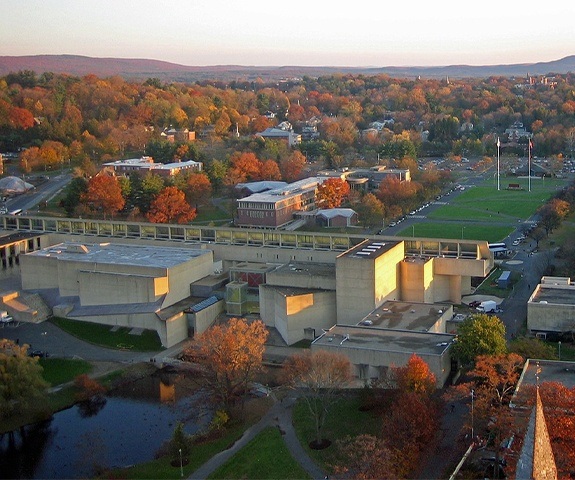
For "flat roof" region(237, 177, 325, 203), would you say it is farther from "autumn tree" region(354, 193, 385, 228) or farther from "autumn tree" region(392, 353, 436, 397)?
"autumn tree" region(392, 353, 436, 397)

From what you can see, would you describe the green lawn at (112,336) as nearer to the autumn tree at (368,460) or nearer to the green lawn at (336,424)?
the green lawn at (336,424)

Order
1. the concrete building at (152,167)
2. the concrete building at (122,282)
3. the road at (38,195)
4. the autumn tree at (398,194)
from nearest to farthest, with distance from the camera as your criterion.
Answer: the concrete building at (122,282)
the road at (38,195)
the autumn tree at (398,194)
the concrete building at (152,167)

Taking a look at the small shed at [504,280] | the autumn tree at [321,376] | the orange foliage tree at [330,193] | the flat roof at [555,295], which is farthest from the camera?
the orange foliage tree at [330,193]

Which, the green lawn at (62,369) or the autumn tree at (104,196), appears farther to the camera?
the autumn tree at (104,196)

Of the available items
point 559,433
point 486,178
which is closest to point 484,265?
point 559,433

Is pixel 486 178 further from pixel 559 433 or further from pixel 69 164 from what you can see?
pixel 559 433

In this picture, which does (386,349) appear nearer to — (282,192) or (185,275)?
(185,275)

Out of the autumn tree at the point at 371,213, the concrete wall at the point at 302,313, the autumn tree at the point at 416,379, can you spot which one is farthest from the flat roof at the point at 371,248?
the autumn tree at the point at 371,213
